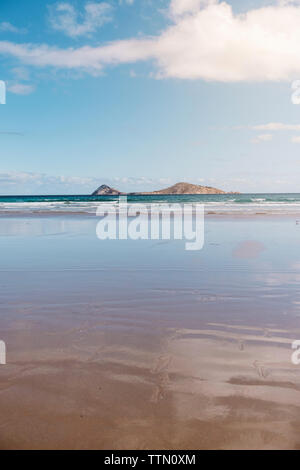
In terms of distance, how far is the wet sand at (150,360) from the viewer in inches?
99.0

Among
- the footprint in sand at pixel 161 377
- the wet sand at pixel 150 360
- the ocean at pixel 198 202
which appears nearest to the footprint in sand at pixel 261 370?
the wet sand at pixel 150 360

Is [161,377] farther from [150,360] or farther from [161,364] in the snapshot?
[150,360]

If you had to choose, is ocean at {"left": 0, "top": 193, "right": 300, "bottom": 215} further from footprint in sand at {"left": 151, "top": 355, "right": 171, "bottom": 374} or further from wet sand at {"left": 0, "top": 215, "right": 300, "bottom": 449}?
footprint in sand at {"left": 151, "top": 355, "right": 171, "bottom": 374}

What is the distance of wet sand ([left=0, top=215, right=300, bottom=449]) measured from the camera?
8.25 ft

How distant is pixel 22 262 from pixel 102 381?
6395 millimetres

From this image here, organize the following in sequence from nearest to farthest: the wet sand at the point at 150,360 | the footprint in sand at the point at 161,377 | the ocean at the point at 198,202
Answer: the wet sand at the point at 150,360 → the footprint in sand at the point at 161,377 → the ocean at the point at 198,202

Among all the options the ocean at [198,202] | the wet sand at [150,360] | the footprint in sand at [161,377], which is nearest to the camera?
the wet sand at [150,360]

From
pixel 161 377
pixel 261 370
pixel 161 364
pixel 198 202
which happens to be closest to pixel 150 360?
pixel 161 364

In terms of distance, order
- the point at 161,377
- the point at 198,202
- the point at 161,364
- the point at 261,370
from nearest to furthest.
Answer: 1. the point at 161,377
2. the point at 261,370
3. the point at 161,364
4. the point at 198,202

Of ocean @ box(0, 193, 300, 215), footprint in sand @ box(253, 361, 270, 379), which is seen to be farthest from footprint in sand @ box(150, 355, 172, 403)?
ocean @ box(0, 193, 300, 215)

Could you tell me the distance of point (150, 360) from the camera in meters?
3.54

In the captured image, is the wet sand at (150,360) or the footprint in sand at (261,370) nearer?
the wet sand at (150,360)

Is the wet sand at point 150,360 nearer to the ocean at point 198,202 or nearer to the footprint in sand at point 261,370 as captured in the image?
the footprint in sand at point 261,370
